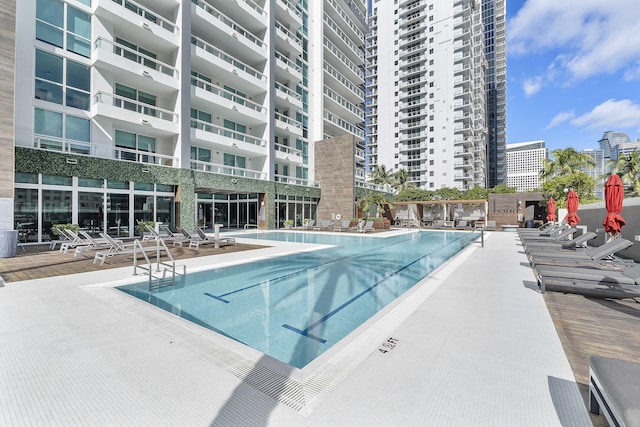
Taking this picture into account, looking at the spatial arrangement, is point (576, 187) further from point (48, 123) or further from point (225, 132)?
point (48, 123)

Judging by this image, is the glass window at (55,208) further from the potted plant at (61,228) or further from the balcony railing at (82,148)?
the balcony railing at (82,148)

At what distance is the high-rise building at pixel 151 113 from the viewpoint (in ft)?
43.2

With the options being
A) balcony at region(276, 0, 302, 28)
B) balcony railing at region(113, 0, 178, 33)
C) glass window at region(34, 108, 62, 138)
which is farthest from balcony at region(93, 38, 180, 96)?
balcony at region(276, 0, 302, 28)

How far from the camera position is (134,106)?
17.1 meters

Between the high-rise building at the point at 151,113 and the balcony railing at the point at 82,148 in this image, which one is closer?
the balcony railing at the point at 82,148

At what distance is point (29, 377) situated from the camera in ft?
9.03

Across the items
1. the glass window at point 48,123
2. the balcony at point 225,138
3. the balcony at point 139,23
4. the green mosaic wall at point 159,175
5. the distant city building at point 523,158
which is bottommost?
the green mosaic wall at point 159,175

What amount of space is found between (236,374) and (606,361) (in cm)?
308

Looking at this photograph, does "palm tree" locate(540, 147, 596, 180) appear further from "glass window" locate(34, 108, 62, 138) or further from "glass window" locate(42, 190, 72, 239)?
"glass window" locate(34, 108, 62, 138)

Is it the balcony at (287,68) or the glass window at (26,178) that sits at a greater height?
the balcony at (287,68)

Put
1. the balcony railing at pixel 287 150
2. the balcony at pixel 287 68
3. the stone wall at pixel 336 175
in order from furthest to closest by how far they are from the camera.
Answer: the stone wall at pixel 336 175
the balcony railing at pixel 287 150
the balcony at pixel 287 68

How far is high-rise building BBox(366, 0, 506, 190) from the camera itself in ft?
187

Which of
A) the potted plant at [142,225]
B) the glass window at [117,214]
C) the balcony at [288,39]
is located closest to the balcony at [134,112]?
the glass window at [117,214]

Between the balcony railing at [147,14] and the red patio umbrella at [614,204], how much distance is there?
857 inches
